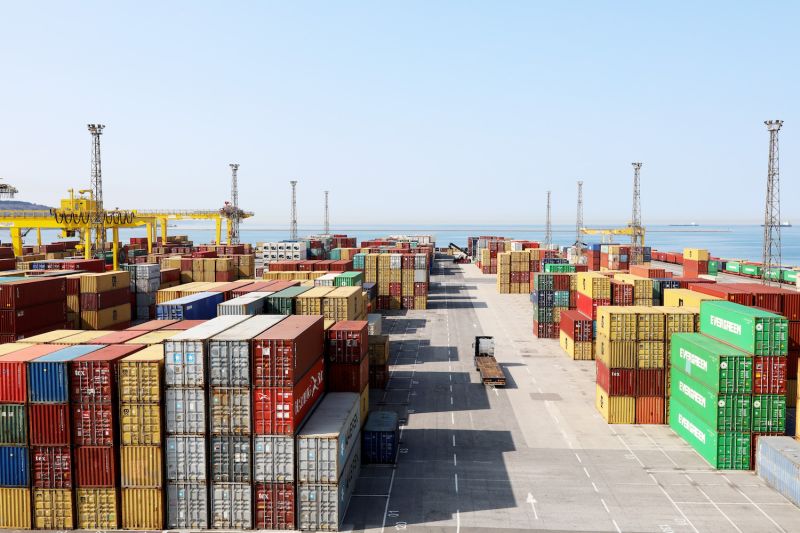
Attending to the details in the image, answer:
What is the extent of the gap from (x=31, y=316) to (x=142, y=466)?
26.6 metres

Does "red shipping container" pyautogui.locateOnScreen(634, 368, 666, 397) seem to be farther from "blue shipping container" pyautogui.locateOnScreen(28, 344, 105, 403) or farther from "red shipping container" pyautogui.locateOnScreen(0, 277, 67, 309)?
"red shipping container" pyautogui.locateOnScreen(0, 277, 67, 309)

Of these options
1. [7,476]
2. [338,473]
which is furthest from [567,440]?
[7,476]

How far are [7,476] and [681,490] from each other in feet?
104

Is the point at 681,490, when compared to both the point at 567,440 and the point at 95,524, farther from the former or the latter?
the point at 95,524

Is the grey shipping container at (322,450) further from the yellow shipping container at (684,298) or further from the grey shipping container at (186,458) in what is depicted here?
the yellow shipping container at (684,298)

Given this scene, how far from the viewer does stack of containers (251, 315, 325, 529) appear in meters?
24.9

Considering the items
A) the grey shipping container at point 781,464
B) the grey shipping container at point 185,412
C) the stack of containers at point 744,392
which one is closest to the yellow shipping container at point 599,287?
the stack of containers at point 744,392

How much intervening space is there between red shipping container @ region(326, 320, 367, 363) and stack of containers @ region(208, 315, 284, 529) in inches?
357

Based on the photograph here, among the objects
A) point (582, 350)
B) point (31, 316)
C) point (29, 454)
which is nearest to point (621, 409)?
point (582, 350)

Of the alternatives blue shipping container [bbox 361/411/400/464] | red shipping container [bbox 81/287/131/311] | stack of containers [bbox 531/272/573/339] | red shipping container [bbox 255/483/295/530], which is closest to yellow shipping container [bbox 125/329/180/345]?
red shipping container [bbox 255/483/295/530]

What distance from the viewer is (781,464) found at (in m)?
28.6

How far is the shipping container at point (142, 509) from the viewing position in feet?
83.1

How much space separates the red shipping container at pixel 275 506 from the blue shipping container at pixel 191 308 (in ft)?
78.1

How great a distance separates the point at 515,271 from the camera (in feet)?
354
